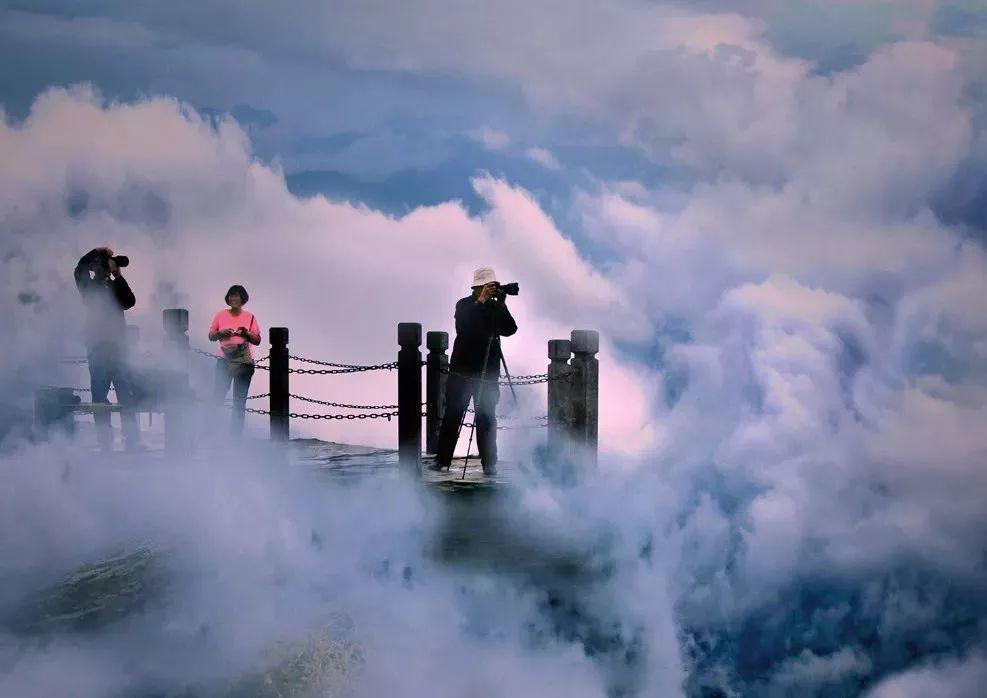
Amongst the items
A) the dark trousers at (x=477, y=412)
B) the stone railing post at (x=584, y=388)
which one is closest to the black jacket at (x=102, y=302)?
the dark trousers at (x=477, y=412)

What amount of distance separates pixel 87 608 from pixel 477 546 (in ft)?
9.53

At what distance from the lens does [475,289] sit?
10109 mm

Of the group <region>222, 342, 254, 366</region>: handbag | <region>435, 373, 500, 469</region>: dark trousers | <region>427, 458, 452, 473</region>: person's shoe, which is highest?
<region>222, 342, 254, 366</region>: handbag

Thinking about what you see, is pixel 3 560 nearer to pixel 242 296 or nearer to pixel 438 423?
pixel 242 296

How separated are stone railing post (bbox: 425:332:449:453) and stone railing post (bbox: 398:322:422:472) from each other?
2.69 feet

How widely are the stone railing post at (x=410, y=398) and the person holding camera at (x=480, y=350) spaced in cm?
34

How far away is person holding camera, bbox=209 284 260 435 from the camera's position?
11570 millimetres

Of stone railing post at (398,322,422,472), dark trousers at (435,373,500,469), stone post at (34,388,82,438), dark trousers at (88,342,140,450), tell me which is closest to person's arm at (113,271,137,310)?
dark trousers at (88,342,140,450)

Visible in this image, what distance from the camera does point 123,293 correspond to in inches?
428

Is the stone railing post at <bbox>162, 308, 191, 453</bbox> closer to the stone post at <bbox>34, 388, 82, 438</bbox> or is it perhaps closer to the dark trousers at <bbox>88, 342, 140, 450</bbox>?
the dark trousers at <bbox>88, 342, 140, 450</bbox>

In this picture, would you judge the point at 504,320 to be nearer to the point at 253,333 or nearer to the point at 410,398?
the point at 410,398

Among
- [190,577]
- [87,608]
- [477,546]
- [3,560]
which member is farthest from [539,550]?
[3,560]

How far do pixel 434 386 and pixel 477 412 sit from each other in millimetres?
1445

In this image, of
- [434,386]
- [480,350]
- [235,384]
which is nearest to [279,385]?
[235,384]
